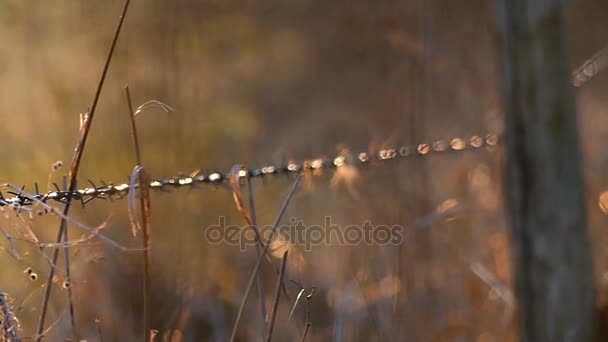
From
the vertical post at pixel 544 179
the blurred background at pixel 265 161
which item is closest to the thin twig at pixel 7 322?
the blurred background at pixel 265 161

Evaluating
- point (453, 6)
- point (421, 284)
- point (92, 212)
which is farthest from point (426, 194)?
point (453, 6)

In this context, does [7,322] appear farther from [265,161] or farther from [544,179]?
[265,161]

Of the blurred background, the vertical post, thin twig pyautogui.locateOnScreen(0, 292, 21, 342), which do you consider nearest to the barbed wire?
the blurred background

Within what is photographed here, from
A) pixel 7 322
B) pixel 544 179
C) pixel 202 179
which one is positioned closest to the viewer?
pixel 7 322

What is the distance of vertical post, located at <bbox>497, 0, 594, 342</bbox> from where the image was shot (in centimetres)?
155

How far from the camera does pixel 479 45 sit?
4422 mm

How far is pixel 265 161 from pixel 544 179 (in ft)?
11.4

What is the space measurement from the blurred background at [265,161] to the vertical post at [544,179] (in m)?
0.17

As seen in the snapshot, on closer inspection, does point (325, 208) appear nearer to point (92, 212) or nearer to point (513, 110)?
point (92, 212)

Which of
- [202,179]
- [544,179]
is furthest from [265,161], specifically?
[544,179]

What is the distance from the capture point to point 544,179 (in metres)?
1.57

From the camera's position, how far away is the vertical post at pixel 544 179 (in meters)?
1.55

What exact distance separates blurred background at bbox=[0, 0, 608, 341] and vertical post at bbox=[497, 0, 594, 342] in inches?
6.9

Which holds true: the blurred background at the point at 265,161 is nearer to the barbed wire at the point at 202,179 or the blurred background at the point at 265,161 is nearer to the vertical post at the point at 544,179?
the barbed wire at the point at 202,179
